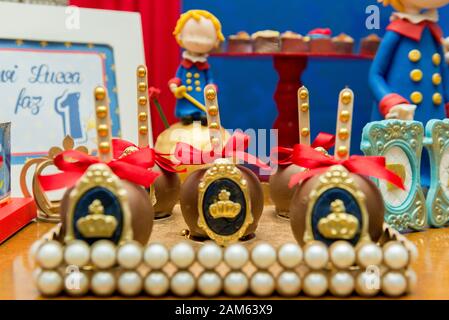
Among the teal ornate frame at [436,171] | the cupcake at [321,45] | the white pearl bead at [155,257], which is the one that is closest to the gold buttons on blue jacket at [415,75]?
the teal ornate frame at [436,171]

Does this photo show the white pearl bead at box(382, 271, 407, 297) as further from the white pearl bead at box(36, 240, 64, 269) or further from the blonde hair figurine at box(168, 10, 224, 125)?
the blonde hair figurine at box(168, 10, 224, 125)

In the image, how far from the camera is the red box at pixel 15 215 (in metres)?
0.86

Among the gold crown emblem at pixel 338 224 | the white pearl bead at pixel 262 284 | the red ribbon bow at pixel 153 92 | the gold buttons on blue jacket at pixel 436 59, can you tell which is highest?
the gold buttons on blue jacket at pixel 436 59

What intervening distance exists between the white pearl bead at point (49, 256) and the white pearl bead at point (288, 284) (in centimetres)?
22

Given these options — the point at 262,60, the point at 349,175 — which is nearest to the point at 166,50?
the point at 262,60

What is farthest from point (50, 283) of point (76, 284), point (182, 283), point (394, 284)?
point (394, 284)

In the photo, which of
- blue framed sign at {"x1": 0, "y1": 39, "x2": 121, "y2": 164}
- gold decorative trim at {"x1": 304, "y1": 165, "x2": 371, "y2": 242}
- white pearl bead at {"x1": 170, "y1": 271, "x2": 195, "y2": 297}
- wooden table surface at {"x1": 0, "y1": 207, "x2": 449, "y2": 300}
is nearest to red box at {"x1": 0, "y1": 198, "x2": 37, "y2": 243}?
wooden table surface at {"x1": 0, "y1": 207, "x2": 449, "y2": 300}

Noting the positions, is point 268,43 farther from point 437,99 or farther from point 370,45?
point 437,99

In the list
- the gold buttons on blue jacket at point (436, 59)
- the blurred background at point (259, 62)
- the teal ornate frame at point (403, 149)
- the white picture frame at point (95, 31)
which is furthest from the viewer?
the blurred background at point (259, 62)

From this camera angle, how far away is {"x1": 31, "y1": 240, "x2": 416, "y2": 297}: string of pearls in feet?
1.86

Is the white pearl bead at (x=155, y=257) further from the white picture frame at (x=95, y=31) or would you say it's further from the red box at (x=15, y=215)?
the white picture frame at (x=95, y=31)

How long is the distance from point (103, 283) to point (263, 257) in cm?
16

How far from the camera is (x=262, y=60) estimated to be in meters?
1.45
